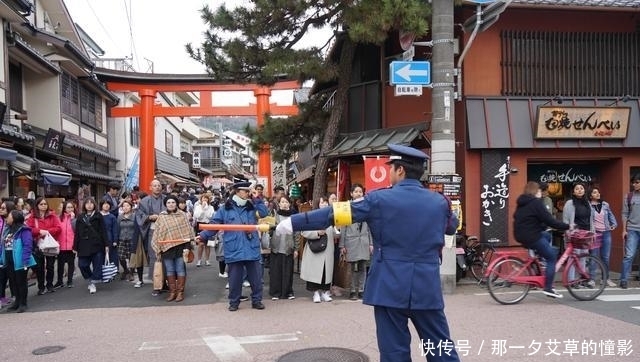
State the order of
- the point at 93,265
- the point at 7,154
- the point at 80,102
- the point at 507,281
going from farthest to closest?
the point at 80,102 → the point at 7,154 → the point at 93,265 → the point at 507,281

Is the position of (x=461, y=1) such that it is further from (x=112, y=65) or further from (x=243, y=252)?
(x=112, y=65)

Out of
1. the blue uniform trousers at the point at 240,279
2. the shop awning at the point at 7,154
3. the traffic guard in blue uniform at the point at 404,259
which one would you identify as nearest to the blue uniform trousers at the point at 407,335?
the traffic guard in blue uniform at the point at 404,259

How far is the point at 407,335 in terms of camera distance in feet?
12.9

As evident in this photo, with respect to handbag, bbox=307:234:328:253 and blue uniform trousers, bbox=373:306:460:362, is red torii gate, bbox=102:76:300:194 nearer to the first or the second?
handbag, bbox=307:234:328:253

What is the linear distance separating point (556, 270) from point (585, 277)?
23.7 inches

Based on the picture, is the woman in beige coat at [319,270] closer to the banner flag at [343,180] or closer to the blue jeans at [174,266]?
the blue jeans at [174,266]

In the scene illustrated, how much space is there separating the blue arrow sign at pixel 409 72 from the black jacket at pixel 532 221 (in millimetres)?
2745

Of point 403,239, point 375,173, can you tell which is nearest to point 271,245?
point 375,173

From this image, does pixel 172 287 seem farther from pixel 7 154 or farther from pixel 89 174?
pixel 89 174

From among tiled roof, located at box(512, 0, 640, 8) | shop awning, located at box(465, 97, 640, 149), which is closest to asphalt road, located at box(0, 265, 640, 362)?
shop awning, located at box(465, 97, 640, 149)

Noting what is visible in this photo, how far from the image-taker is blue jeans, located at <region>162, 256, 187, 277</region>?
30.0ft

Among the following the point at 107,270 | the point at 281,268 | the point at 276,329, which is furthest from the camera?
the point at 107,270

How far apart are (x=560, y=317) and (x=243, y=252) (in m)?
4.54

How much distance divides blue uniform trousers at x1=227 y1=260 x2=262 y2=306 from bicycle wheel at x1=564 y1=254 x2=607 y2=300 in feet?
15.6
